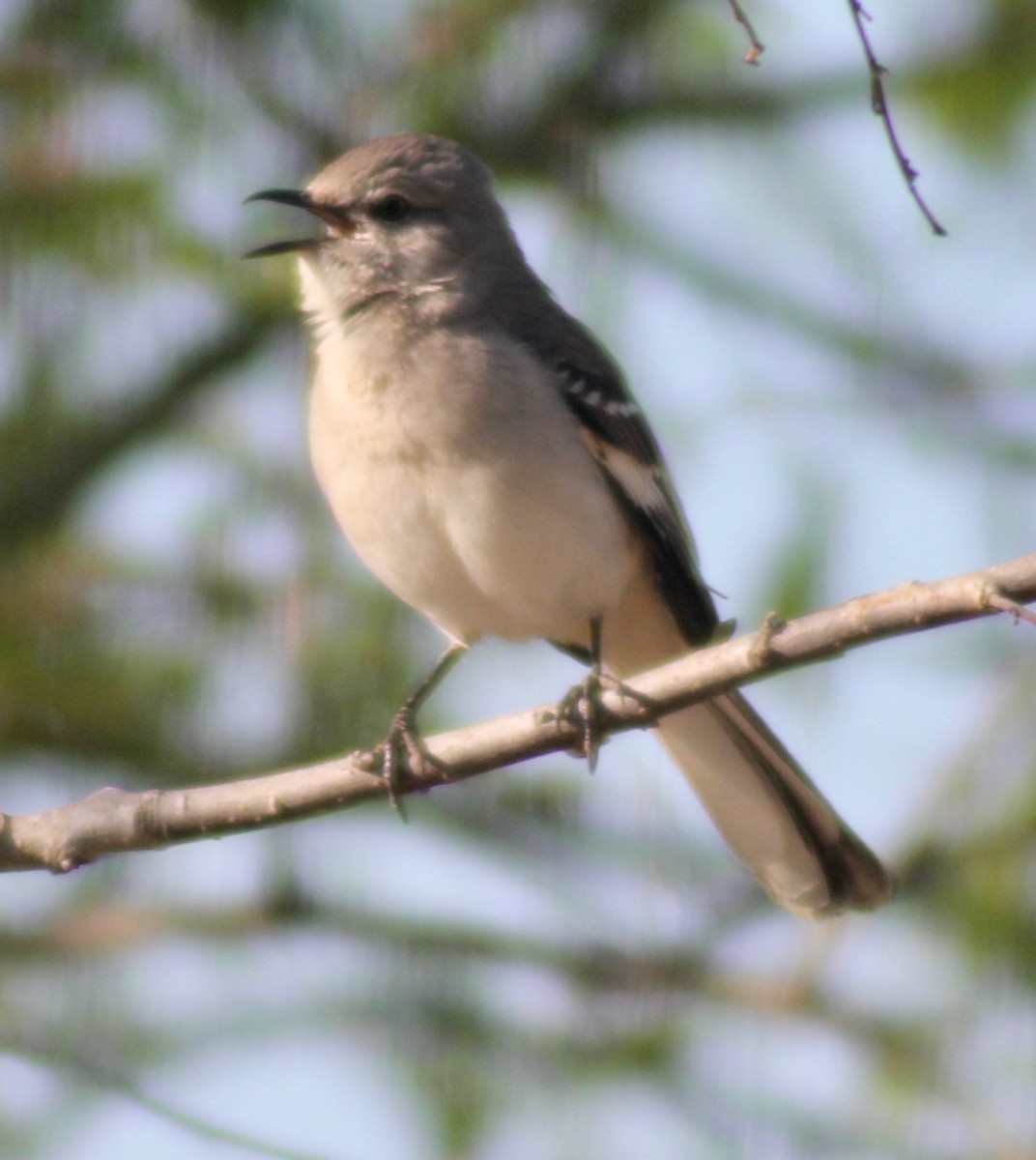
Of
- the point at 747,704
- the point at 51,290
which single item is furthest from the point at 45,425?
the point at 747,704

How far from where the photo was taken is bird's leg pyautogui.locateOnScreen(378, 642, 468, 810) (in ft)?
11.6

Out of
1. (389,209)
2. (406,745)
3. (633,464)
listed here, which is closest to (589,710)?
(406,745)

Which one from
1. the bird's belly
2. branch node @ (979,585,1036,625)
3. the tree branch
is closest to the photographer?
branch node @ (979,585,1036,625)

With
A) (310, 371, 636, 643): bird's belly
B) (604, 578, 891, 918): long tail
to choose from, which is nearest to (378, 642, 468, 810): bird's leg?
(310, 371, 636, 643): bird's belly

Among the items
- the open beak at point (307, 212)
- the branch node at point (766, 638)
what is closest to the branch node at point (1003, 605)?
the branch node at point (766, 638)

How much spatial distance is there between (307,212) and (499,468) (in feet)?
3.74

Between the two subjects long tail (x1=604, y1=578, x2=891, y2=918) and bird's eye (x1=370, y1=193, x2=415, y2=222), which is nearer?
long tail (x1=604, y1=578, x2=891, y2=918)

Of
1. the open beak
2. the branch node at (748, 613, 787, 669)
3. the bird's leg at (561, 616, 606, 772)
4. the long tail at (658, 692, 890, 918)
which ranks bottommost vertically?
the long tail at (658, 692, 890, 918)

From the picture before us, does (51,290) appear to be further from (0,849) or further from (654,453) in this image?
(0,849)

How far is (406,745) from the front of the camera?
151 inches

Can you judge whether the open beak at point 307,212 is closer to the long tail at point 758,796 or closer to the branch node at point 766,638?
the long tail at point 758,796

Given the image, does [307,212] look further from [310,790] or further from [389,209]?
[310,790]

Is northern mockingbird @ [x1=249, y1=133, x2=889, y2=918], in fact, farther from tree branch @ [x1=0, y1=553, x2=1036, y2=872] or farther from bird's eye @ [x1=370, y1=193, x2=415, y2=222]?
tree branch @ [x1=0, y1=553, x2=1036, y2=872]

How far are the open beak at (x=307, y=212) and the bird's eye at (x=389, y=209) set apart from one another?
77mm
